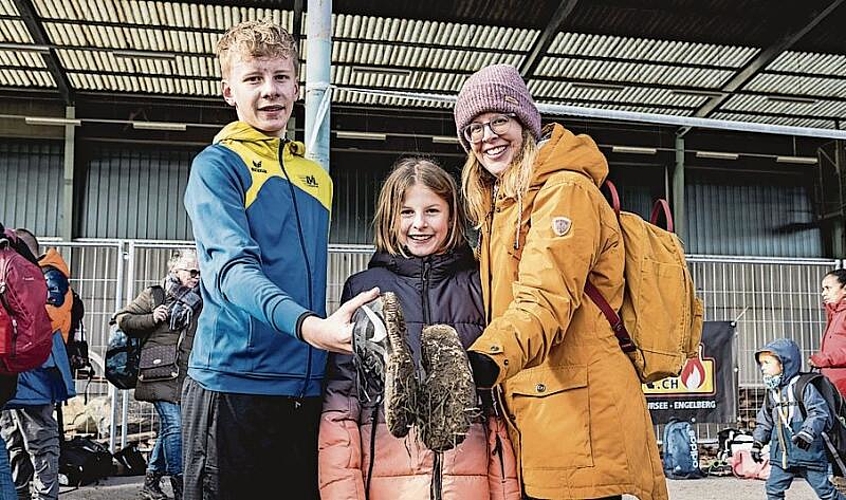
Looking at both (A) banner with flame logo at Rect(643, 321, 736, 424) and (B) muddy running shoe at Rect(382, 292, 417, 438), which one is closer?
(B) muddy running shoe at Rect(382, 292, 417, 438)

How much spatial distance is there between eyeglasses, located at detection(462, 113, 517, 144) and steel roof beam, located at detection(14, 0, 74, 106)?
407 inches

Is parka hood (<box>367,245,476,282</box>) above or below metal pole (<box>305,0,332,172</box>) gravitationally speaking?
below

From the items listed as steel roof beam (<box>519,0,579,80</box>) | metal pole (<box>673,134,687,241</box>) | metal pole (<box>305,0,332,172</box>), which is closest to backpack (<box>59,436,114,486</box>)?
metal pole (<box>305,0,332,172</box>)

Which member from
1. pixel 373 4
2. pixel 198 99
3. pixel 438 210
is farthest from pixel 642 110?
pixel 438 210

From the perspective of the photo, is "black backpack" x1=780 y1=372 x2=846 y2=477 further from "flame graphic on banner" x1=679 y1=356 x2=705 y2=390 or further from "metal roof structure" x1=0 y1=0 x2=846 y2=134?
"metal roof structure" x1=0 y1=0 x2=846 y2=134

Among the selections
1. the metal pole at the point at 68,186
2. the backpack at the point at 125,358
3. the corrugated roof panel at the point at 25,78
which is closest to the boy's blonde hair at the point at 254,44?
the backpack at the point at 125,358

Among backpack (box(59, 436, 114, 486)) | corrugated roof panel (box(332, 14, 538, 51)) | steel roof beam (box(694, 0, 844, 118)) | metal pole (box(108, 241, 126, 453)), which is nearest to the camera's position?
backpack (box(59, 436, 114, 486))

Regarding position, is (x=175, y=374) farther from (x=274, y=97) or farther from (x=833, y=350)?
→ (x=833, y=350)

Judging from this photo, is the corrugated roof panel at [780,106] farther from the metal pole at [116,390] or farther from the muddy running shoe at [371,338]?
the muddy running shoe at [371,338]

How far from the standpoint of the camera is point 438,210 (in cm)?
269

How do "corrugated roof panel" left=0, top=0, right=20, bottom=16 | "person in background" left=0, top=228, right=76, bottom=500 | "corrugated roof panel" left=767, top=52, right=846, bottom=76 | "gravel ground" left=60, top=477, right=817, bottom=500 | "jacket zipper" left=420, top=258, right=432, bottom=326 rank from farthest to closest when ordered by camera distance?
"corrugated roof panel" left=767, top=52, right=846, bottom=76 < "corrugated roof panel" left=0, top=0, right=20, bottom=16 < "gravel ground" left=60, top=477, right=817, bottom=500 < "person in background" left=0, top=228, right=76, bottom=500 < "jacket zipper" left=420, top=258, right=432, bottom=326

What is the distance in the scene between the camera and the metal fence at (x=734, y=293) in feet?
34.4

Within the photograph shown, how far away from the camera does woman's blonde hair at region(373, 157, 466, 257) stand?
2.68 m

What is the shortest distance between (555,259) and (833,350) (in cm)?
566
